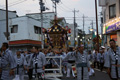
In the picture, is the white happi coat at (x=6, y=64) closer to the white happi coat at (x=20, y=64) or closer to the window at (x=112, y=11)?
the white happi coat at (x=20, y=64)

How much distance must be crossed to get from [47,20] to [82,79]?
35.9 meters

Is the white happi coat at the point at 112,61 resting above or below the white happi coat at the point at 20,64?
above

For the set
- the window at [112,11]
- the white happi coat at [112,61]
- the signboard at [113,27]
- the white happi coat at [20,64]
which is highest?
the window at [112,11]

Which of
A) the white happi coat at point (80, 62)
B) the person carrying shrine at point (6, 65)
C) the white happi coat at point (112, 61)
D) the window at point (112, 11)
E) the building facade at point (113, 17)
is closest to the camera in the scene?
the white happi coat at point (112, 61)

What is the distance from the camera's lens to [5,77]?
6500mm

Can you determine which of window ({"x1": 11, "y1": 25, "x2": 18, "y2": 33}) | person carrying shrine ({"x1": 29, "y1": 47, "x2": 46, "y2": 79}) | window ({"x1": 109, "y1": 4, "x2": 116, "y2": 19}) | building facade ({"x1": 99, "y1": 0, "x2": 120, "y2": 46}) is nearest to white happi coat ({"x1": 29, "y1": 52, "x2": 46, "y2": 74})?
person carrying shrine ({"x1": 29, "y1": 47, "x2": 46, "y2": 79})

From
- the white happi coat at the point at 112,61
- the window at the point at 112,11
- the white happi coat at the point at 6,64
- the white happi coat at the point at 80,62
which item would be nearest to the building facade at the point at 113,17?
the window at the point at 112,11

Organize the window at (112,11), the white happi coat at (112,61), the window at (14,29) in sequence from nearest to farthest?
the white happi coat at (112,61), the window at (112,11), the window at (14,29)

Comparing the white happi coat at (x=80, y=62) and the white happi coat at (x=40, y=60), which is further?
the white happi coat at (x=40, y=60)

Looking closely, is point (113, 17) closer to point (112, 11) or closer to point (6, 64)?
point (112, 11)

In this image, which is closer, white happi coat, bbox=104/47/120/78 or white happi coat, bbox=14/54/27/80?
white happi coat, bbox=104/47/120/78

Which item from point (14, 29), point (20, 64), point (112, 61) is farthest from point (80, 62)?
point (14, 29)

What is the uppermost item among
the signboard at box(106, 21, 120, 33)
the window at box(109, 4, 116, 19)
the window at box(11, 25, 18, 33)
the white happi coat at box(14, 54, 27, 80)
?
the window at box(109, 4, 116, 19)

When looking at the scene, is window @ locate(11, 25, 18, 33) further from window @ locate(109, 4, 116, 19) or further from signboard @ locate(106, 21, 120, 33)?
window @ locate(109, 4, 116, 19)
